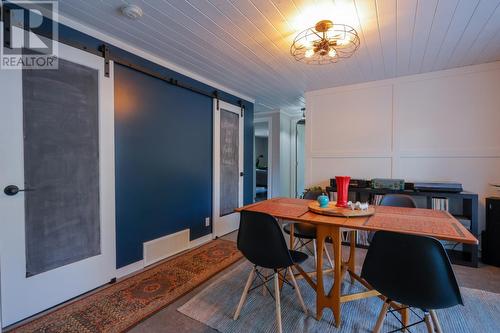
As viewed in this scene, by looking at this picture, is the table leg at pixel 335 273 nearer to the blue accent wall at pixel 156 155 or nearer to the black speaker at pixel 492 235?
the blue accent wall at pixel 156 155

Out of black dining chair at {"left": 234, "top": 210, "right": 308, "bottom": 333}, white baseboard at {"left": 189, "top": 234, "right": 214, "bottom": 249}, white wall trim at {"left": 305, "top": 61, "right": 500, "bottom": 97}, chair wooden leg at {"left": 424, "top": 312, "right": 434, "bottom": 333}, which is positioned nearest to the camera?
chair wooden leg at {"left": 424, "top": 312, "right": 434, "bottom": 333}

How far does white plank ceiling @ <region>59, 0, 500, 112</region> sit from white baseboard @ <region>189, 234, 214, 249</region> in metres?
2.27

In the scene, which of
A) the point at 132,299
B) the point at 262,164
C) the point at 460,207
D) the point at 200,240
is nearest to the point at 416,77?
the point at 460,207

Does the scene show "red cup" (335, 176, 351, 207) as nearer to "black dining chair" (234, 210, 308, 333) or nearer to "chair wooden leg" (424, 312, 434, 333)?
"black dining chair" (234, 210, 308, 333)

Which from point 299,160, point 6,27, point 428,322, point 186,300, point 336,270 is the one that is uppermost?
point 6,27

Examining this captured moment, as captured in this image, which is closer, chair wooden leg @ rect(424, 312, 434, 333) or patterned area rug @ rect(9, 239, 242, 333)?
chair wooden leg @ rect(424, 312, 434, 333)

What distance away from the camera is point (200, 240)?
10.9 ft

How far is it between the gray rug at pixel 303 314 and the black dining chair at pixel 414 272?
1.80ft

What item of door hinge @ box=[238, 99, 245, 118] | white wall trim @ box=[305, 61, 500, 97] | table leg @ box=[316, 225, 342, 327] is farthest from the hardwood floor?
door hinge @ box=[238, 99, 245, 118]

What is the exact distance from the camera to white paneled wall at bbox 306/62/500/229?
2867mm

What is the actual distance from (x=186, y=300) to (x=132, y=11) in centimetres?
237

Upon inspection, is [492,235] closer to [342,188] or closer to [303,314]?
[342,188]

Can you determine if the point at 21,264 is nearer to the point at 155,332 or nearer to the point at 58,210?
the point at 58,210

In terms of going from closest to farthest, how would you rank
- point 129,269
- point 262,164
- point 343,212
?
point 343,212
point 129,269
point 262,164
